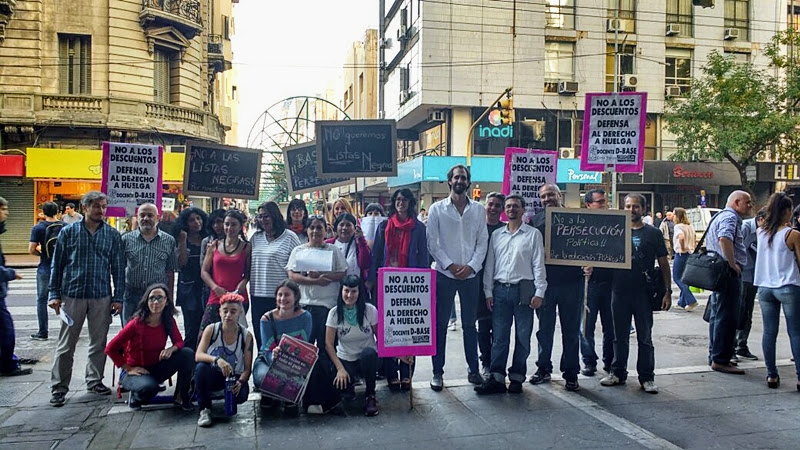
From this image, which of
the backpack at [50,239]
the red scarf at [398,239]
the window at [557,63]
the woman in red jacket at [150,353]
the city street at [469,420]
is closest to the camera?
the city street at [469,420]

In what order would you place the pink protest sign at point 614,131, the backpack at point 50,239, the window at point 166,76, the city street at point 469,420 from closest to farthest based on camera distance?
1. the city street at point 469,420
2. the pink protest sign at point 614,131
3. the backpack at point 50,239
4. the window at point 166,76

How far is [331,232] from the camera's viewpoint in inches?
362

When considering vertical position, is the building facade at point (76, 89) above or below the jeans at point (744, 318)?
above

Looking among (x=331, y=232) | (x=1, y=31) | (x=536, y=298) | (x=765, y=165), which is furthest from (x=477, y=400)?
(x=765, y=165)

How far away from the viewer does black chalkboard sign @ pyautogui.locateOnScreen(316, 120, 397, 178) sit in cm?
838

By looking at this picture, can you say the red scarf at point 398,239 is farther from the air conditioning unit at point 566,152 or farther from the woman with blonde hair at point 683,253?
the air conditioning unit at point 566,152

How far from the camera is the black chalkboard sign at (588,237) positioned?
6551 millimetres

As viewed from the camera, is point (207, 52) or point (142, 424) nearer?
point (142, 424)

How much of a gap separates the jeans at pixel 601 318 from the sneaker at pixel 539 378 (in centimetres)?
69

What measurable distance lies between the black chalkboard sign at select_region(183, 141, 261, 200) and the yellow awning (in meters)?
16.5

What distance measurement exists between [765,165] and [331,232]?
2866cm

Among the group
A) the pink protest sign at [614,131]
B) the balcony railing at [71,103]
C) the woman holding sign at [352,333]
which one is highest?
the balcony railing at [71,103]

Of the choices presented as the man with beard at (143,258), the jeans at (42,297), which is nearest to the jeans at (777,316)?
the man with beard at (143,258)

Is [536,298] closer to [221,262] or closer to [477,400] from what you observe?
[477,400]
